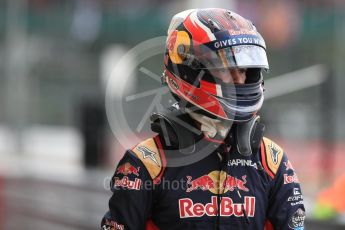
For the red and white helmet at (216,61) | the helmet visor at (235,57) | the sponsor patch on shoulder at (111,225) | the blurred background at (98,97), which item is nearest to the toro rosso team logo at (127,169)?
the sponsor patch on shoulder at (111,225)

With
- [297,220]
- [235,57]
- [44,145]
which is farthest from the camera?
[44,145]

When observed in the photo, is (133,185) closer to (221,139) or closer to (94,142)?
(221,139)

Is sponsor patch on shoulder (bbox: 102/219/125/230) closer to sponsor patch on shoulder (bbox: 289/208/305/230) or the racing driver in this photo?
the racing driver

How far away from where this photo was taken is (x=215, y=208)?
297cm

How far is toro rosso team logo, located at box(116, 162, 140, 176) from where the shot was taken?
2.97 metres

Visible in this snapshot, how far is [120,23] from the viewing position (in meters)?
17.4

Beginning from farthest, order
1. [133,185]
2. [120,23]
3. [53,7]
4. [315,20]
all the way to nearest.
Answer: [53,7] → [120,23] → [315,20] → [133,185]

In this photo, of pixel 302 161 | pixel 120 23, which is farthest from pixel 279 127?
pixel 120 23

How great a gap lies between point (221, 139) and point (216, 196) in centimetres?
21

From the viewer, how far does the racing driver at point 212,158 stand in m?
2.96

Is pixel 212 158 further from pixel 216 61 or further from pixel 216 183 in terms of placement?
pixel 216 61

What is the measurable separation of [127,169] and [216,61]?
0.51 m

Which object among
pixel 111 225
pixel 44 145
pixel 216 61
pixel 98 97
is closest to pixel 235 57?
pixel 216 61

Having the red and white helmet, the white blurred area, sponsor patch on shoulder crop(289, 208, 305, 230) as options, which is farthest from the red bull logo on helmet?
the white blurred area
